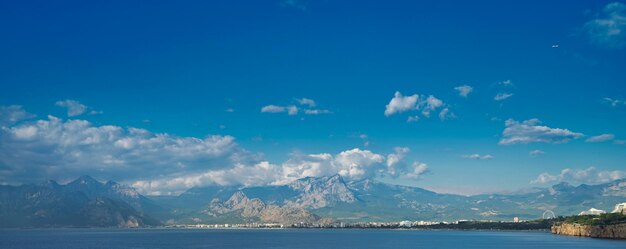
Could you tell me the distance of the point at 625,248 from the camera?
7308 inches

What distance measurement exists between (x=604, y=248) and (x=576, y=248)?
37.4 ft

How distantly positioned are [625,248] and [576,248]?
17011mm

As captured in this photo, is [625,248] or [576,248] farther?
[576,248]

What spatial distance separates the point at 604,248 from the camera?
189250mm

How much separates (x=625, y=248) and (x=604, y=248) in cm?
615
